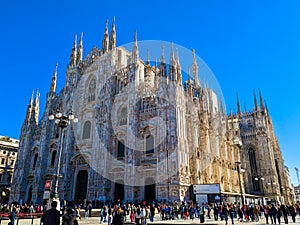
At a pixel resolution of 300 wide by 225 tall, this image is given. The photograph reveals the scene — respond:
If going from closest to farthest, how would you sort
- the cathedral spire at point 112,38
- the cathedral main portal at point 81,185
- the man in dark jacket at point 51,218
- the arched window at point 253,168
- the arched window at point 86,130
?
the man in dark jacket at point 51,218
the cathedral main portal at point 81,185
the arched window at point 86,130
the cathedral spire at point 112,38
the arched window at point 253,168

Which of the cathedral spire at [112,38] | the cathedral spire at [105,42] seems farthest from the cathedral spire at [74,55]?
the cathedral spire at [112,38]

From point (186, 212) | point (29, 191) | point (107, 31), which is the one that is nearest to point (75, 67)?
point (107, 31)

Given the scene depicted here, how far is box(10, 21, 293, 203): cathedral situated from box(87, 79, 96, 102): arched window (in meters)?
0.16

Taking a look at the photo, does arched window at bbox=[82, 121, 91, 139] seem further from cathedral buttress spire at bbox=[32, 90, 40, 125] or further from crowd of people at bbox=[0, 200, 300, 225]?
cathedral buttress spire at bbox=[32, 90, 40, 125]

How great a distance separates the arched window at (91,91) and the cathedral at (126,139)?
163 mm

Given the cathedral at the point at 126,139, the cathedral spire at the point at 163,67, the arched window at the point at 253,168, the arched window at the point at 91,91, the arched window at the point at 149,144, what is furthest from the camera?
the arched window at the point at 253,168

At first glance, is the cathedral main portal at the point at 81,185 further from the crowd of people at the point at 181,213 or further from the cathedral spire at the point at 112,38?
the cathedral spire at the point at 112,38

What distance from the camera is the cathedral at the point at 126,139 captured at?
2558 centimetres

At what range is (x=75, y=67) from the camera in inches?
1513

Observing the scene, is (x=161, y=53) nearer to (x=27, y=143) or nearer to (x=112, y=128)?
(x=112, y=128)

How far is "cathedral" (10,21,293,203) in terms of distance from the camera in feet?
83.9

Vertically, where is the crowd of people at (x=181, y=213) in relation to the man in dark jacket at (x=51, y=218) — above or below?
below

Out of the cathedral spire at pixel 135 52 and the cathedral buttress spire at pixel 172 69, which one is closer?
the cathedral buttress spire at pixel 172 69

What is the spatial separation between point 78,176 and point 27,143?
1215cm
